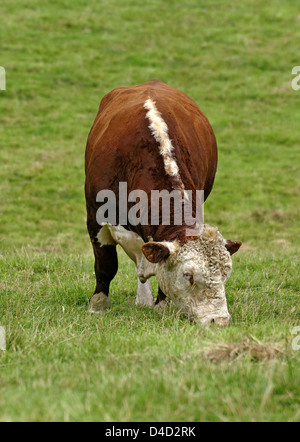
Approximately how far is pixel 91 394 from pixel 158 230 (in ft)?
8.67

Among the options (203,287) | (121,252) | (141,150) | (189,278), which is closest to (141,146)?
(141,150)

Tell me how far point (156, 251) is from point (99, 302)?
1790 mm

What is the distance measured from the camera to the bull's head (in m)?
5.54

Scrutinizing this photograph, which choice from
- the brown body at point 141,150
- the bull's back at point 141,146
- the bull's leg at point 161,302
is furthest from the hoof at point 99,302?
the bull's back at point 141,146

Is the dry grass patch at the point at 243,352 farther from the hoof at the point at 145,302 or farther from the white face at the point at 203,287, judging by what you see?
the hoof at the point at 145,302

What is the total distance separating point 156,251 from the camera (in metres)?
5.71

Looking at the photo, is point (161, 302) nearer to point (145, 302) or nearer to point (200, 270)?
point (145, 302)

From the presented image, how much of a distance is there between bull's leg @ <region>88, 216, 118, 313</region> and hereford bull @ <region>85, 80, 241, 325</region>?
11 mm

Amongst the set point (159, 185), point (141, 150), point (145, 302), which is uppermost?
point (141, 150)

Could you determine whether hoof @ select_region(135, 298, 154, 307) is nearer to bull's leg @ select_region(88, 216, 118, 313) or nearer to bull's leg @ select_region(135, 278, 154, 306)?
bull's leg @ select_region(135, 278, 154, 306)

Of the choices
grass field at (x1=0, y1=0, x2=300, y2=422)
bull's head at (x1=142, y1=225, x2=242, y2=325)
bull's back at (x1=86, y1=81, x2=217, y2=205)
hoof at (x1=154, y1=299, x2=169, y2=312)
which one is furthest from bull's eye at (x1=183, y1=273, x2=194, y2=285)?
hoof at (x1=154, y1=299, x2=169, y2=312)

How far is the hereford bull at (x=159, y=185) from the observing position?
560 centimetres

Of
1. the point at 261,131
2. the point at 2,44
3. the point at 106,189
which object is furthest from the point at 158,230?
the point at 2,44

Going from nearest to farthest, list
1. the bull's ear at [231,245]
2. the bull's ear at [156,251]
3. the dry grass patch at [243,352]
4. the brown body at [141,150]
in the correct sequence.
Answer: the dry grass patch at [243,352]
the bull's ear at [156,251]
the bull's ear at [231,245]
the brown body at [141,150]
